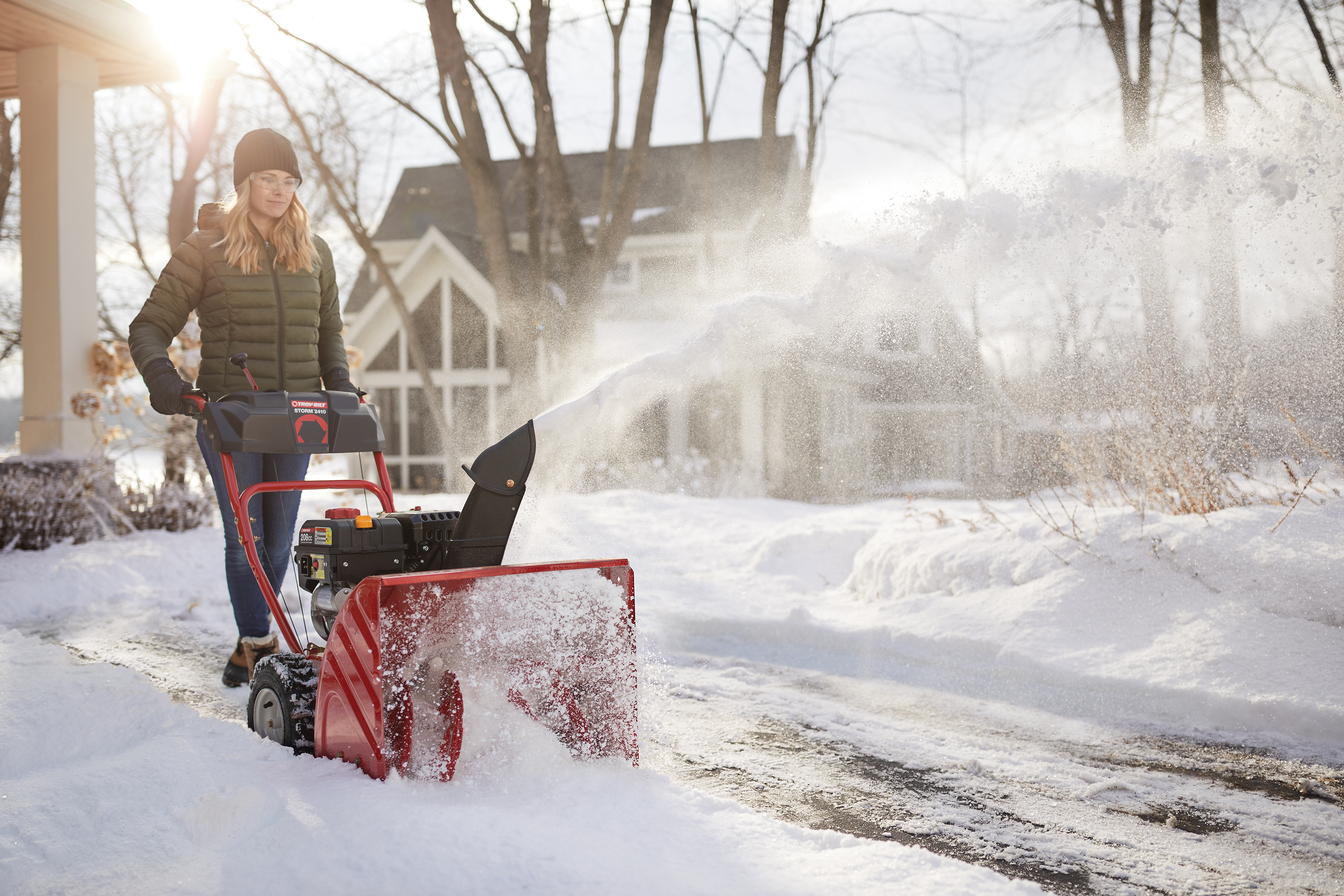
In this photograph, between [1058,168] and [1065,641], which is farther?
[1058,168]

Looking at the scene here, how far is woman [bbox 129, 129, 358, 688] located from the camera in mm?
3422

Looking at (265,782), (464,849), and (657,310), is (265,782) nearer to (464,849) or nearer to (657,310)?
(464,849)

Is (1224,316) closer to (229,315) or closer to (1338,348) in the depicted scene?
(1338,348)

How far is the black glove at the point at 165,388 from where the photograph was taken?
3.20 meters

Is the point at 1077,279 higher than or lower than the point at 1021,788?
higher

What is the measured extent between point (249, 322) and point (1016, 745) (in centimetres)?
320

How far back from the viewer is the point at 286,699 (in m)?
2.77

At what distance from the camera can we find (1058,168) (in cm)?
555

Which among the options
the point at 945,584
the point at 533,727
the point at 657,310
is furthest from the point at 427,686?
the point at 657,310

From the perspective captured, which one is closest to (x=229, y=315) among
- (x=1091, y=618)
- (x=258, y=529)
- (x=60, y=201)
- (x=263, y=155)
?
(x=263, y=155)

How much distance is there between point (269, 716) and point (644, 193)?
19828mm

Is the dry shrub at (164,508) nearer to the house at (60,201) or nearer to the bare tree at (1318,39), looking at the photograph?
the house at (60,201)

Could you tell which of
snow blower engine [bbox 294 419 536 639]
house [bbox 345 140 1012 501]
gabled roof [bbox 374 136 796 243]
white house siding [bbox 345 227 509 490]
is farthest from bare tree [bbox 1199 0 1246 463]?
white house siding [bbox 345 227 509 490]

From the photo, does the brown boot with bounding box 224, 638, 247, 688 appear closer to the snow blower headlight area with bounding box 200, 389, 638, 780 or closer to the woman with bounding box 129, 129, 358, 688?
the woman with bounding box 129, 129, 358, 688
